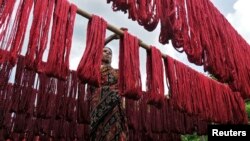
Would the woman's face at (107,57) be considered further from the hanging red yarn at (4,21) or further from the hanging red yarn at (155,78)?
the hanging red yarn at (4,21)

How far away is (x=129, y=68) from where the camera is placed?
235 cm

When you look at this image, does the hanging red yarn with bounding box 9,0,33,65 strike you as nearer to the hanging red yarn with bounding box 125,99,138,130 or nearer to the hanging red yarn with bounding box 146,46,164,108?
the hanging red yarn with bounding box 146,46,164,108

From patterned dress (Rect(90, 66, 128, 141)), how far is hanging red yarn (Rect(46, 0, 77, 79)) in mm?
801

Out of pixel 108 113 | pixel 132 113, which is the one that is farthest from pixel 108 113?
pixel 132 113

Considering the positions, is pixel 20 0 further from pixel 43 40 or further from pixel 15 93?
pixel 15 93

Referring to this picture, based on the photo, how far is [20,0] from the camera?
187cm

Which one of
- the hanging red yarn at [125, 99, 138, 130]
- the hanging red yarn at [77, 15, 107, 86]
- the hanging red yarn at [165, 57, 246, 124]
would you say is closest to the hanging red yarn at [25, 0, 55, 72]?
the hanging red yarn at [77, 15, 107, 86]

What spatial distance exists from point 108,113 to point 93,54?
0.70 meters

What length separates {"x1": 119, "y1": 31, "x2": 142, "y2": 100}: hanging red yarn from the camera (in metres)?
2.29

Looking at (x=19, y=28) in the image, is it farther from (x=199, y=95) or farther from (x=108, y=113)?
(x=199, y=95)

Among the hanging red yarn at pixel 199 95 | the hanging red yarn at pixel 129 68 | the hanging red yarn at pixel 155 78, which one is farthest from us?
the hanging red yarn at pixel 199 95

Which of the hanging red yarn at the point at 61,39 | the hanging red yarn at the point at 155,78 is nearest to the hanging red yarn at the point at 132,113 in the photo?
the hanging red yarn at the point at 155,78

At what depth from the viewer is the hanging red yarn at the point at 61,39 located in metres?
1.87

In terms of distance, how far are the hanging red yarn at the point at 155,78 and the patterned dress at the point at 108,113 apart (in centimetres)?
28
